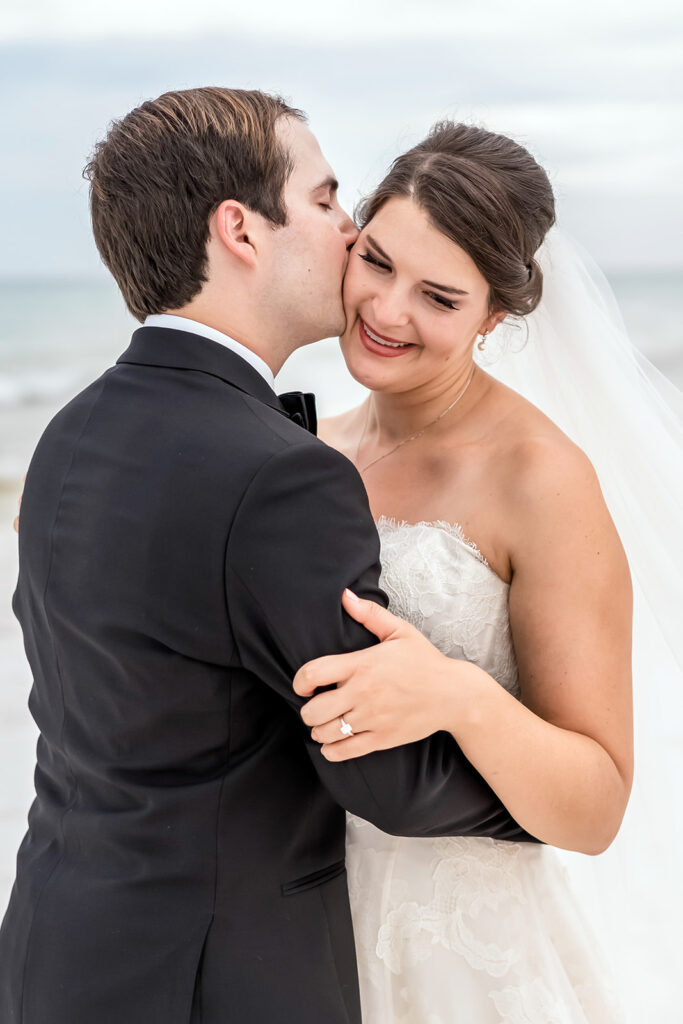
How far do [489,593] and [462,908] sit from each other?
64 centimetres

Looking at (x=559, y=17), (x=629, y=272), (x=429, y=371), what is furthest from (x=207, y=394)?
(x=629, y=272)

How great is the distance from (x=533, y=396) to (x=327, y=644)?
55.7 inches

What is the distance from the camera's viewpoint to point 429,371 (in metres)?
2.38

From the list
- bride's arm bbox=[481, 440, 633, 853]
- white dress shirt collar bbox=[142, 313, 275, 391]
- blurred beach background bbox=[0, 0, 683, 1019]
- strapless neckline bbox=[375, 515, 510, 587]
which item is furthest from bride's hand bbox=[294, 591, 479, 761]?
blurred beach background bbox=[0, 0, 683, 1019]

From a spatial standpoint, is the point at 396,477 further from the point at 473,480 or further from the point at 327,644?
the point at 327,644

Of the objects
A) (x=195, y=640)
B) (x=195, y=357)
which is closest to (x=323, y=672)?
(x=195, y=640)

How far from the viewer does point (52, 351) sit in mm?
18938

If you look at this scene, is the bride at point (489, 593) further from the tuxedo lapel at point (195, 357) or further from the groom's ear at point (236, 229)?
the tuxedo lapel at point (195, 357)

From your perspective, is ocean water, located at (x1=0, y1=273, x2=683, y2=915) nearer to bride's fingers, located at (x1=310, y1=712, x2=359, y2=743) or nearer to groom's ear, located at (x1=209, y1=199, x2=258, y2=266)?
groom's ear, located at (x1=209, y1=199, x2=258, y2=266)

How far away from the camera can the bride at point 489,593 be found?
2055 mm

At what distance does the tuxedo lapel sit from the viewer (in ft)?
5.66

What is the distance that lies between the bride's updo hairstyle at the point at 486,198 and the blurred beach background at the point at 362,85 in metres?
12.9

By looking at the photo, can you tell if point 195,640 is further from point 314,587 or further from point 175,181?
point 175,181

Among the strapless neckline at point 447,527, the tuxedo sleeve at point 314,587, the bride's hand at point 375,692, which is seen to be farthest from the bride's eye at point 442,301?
the bride's hand at point 375,692
